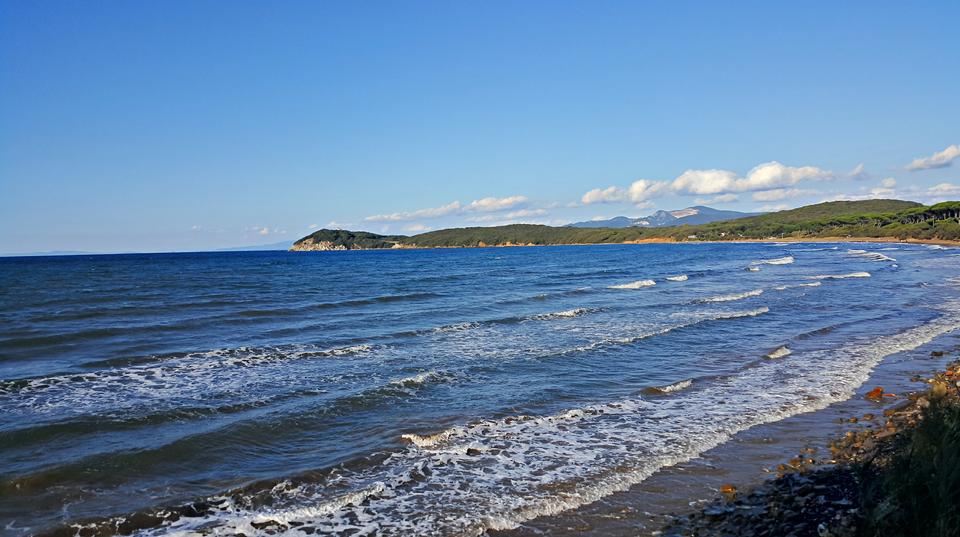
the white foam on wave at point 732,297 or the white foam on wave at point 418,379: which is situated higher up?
the white foam on wave at point 732,297

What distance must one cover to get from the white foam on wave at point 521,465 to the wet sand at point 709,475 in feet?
0.84

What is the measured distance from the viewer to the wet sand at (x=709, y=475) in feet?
24.4

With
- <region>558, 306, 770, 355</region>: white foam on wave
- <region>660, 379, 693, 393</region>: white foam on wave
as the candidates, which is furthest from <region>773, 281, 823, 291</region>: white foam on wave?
<region>660, 379, 693, 393</region>: white foam on wave

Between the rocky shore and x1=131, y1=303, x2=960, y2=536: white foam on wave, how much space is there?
1622mm

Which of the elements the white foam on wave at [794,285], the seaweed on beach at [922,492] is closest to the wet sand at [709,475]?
the seaweed on beach at [922,492]

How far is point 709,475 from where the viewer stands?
29.5 ft

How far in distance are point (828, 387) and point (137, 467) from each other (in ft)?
48.7

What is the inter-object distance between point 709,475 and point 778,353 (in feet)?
36.2

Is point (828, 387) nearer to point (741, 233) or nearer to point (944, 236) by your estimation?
point (944, 236)

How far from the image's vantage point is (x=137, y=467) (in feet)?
32.5

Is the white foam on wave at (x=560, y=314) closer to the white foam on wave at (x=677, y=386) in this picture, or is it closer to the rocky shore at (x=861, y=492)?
the white foam on wave at (x=677, y=386)

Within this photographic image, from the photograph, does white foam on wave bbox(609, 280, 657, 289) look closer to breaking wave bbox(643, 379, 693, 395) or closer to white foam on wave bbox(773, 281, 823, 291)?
white foam on wave bbox(773, 281, 823, 291)

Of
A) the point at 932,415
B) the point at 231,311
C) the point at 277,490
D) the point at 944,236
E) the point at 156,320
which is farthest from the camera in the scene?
the point at 944,236

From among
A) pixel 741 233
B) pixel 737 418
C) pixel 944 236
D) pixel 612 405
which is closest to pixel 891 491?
pixel 737 418
